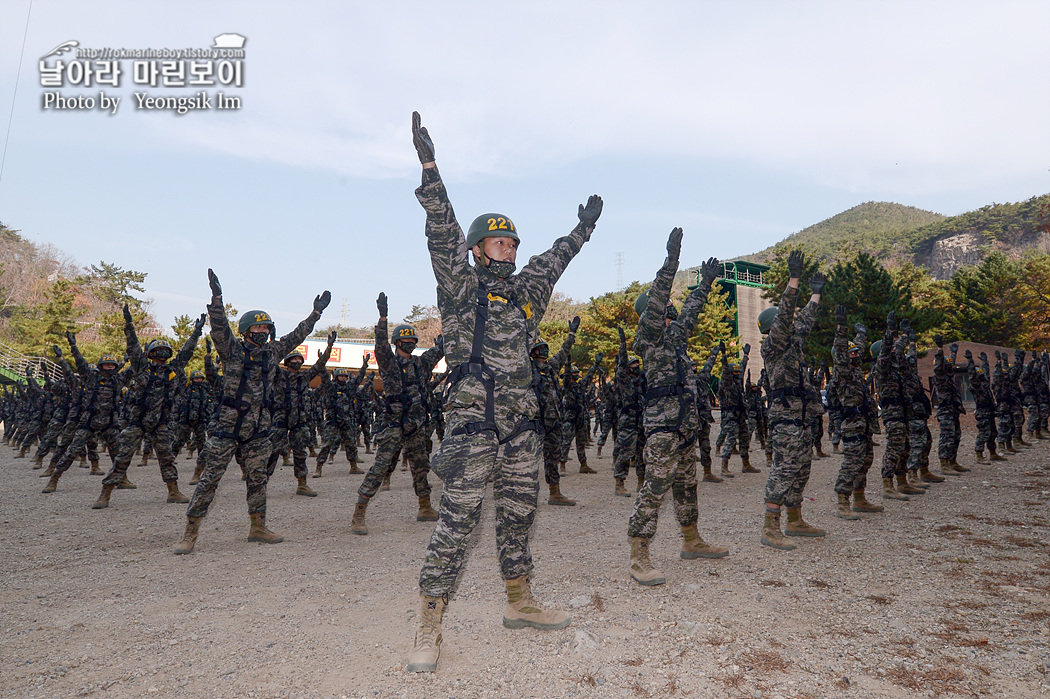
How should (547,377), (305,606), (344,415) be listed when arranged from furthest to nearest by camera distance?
(344,415)
(547,377)
(305,606)

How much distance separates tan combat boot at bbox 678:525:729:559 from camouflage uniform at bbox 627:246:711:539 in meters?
0.08

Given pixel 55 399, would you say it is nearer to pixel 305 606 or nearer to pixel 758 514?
pixel 305 606

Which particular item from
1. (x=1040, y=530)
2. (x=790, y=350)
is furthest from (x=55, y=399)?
(x=1040, y=530)

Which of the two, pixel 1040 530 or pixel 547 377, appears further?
pixel 547 377

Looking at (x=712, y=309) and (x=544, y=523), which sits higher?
(x=712, y=309)

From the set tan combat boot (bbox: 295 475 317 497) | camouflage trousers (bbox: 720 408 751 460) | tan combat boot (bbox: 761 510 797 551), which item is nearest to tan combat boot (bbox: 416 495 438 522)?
tan combat boot (bbox: 295 475 317 497)

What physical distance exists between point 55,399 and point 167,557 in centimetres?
1631

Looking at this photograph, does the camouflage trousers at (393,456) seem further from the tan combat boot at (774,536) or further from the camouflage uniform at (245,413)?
the tan combat boot at (774,536)

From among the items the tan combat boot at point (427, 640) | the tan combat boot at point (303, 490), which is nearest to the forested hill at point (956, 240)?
the tan combat boot at point (303, 490)

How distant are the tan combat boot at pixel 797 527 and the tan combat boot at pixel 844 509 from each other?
1083 mm

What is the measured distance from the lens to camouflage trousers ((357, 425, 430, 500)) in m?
7.03

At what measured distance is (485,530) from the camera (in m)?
6.95

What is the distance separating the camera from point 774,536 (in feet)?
19.0

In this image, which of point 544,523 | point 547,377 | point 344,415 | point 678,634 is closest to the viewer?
point 678,634
